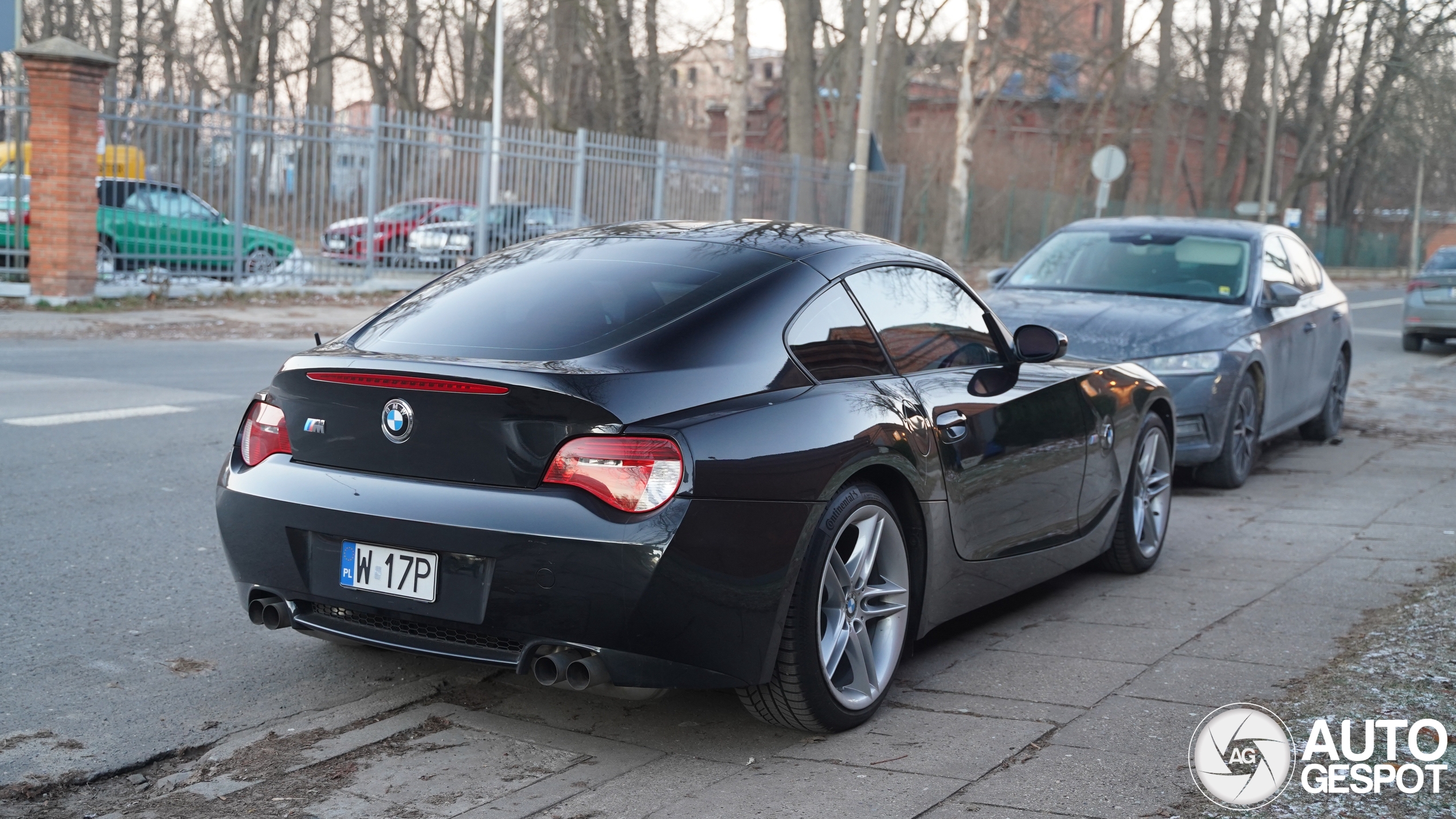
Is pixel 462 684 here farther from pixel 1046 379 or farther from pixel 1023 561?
pixel 1046 379

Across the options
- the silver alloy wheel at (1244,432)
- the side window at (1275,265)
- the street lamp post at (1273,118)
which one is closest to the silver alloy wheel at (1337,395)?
the side window at (1275,265)

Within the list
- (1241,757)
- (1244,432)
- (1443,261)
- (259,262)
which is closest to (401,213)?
(259,262)

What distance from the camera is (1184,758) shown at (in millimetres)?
3801

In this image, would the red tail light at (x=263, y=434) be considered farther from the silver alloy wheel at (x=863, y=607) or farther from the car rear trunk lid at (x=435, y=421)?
the silver alloy wheel at (x=863, y=607)

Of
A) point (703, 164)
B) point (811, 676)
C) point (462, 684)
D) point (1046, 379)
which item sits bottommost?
point (462, 684)

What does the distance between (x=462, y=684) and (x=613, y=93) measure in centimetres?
2846

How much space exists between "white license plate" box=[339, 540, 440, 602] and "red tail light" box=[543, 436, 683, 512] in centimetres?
42

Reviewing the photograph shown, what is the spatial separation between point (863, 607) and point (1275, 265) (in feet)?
21.9

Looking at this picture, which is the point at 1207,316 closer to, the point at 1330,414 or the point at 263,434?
the point at 1330,414

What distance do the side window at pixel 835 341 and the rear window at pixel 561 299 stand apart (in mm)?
210

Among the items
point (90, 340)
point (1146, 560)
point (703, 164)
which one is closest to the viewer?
point (1146, 560)

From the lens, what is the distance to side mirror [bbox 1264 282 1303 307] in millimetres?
9125

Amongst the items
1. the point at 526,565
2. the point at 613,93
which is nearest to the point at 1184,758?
the point at 526,565

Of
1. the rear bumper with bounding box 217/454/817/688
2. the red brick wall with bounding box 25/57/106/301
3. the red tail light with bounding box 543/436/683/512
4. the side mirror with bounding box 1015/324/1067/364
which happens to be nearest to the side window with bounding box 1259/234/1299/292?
the side mirror with bounding box 1015/324/1067/364
